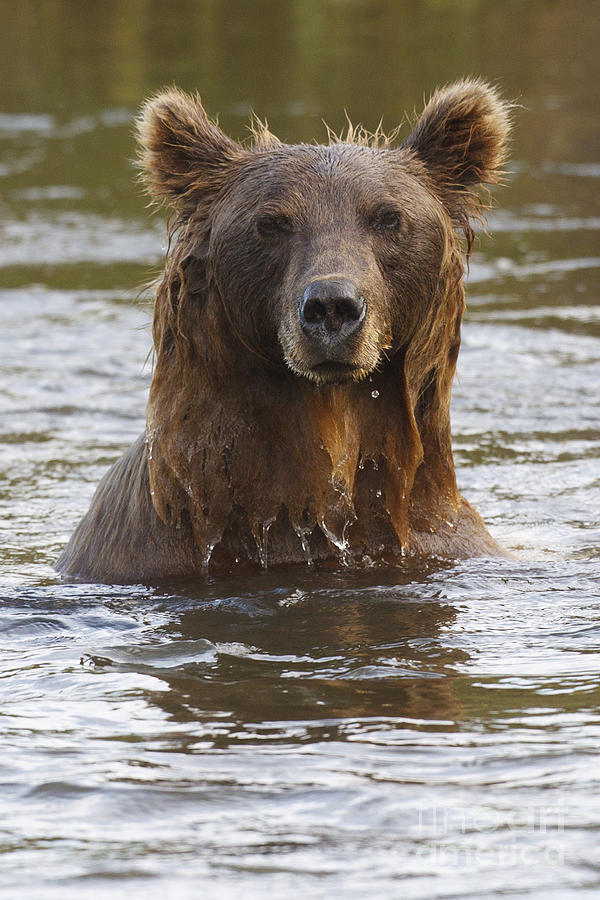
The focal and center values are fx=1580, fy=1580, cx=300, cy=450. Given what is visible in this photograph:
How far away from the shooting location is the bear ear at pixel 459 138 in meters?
5.98

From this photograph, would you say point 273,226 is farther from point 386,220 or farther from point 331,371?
point 331,371

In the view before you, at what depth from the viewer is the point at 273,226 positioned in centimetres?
550

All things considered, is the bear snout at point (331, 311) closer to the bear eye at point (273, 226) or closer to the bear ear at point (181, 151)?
the bear eye at point (273, 226)

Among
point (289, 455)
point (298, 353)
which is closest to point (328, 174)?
point (298, 353)

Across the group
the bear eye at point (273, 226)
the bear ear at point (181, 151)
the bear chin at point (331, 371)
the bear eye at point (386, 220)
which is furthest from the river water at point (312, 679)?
the bear eye at point (386, 220)

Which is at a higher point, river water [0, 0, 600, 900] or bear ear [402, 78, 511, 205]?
bear ear [402, 78, 511, 205]

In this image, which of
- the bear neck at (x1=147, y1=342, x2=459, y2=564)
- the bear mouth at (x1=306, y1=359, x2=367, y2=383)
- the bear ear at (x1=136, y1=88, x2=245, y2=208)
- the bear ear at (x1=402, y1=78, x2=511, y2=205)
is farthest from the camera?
the bear ear at (x1=402, y1=78, x2=511, y2=205)

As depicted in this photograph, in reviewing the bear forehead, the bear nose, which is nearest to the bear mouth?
the bear nose

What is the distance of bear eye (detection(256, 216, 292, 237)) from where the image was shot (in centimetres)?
547

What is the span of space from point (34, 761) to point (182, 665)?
884 millimetres

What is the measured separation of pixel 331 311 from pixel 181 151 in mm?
1173

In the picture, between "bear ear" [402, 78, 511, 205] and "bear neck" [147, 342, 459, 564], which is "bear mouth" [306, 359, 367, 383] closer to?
"bear neck" [147, 342, 459, 564]

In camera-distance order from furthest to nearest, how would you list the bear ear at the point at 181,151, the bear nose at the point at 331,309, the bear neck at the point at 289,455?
the bear ear at the point at 181,151
the bear neck at the point at 289,455
the bear nose at the point at 331,309

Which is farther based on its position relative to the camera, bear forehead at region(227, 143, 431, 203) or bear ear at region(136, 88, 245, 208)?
bear ear at region(136, 88, 245, 208)
